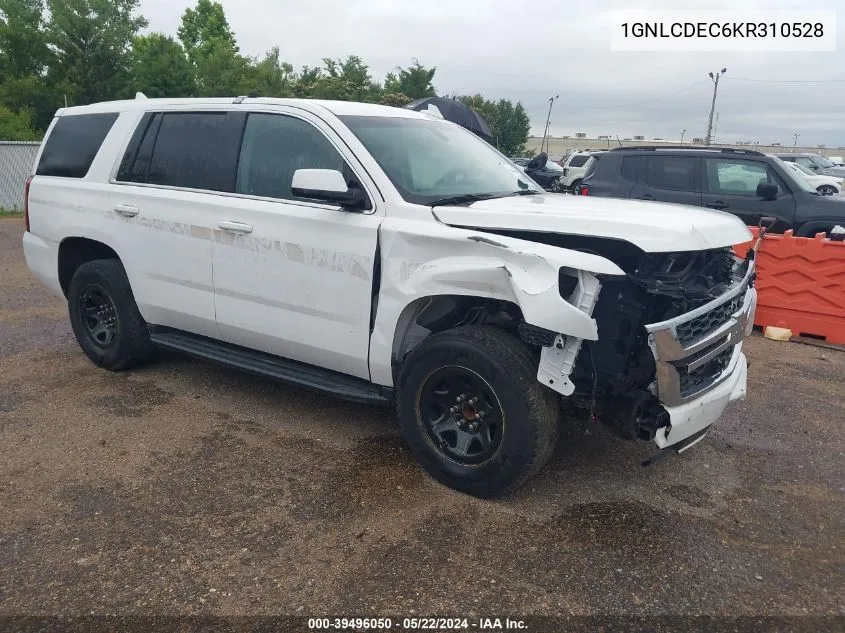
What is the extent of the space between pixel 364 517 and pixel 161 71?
3314 centimetres

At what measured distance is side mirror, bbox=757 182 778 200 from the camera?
8320 millimetres

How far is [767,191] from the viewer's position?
328 inches

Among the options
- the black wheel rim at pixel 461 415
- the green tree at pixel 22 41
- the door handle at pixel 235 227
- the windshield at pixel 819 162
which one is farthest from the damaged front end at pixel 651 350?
the green tree at pixel 22 41

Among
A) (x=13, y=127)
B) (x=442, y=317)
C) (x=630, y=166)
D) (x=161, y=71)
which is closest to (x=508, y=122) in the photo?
(x=161, y=71)

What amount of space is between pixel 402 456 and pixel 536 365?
112 centimetres

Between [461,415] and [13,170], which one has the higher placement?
[13,170]

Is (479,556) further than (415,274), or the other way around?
(415,274)

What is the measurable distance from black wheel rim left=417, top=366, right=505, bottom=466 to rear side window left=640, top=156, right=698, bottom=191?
6428 mm

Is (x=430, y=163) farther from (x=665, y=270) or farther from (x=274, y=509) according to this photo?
(x=274, y=509)

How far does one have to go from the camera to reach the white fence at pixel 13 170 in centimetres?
1789

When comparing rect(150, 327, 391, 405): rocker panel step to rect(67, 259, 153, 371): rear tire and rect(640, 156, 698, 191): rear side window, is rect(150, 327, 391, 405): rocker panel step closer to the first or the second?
rect(67, 259, 153, 371): rear tire

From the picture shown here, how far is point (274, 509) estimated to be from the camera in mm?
3414

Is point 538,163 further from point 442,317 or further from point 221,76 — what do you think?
point 221,76

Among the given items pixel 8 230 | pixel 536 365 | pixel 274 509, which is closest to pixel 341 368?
pixel 274 509
